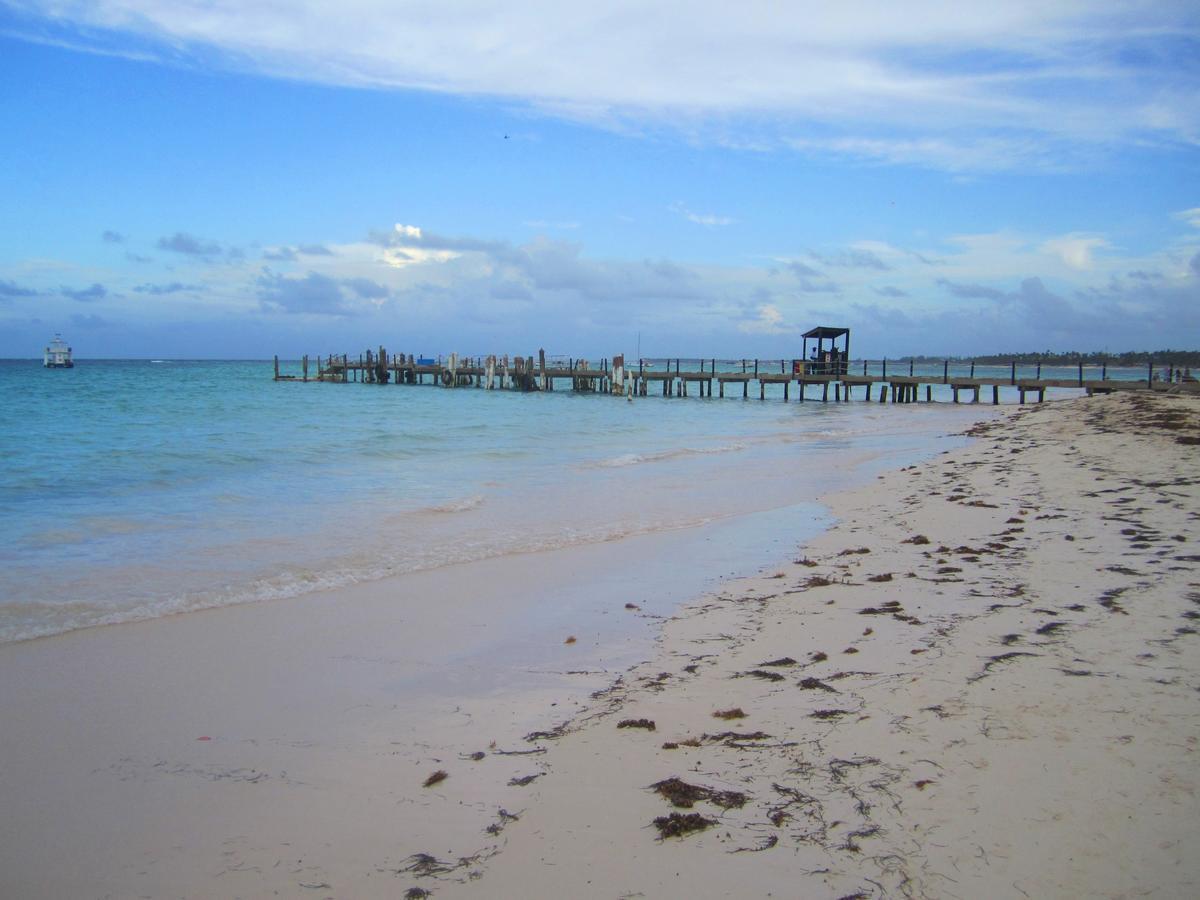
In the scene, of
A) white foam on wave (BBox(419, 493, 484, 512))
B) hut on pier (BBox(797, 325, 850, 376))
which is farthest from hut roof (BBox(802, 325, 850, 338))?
white foam on wave (BBox(419, 493, 484, 512))

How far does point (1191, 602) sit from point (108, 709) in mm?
6856

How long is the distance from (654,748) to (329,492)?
33.8 feet

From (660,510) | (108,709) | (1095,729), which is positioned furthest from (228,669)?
(660,510)

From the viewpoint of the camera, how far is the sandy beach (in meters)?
2.91

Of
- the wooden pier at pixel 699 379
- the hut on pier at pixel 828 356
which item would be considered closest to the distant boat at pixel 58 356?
the wooden pier at pixel 699 379

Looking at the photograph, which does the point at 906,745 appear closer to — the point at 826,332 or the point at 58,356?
the point at 826,332

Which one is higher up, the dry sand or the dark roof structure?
the dark roof structure

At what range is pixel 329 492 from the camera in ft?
42.7

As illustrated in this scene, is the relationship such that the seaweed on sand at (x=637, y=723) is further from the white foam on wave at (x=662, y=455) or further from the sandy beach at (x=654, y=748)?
the white foam on wave at (x=662, y=455)

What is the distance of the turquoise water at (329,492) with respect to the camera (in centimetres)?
777

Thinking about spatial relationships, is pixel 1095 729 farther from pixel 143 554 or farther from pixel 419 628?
pixel 143 554

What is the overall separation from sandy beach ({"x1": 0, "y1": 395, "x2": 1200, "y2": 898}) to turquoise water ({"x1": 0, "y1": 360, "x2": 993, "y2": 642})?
1.49 meters

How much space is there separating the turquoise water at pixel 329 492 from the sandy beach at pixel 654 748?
1.49m

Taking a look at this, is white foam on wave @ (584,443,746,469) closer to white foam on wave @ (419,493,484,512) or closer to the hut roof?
A: white foam on wave @ (419,493,484,512)
